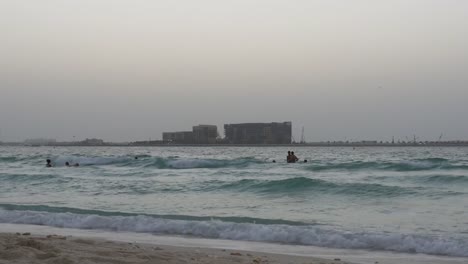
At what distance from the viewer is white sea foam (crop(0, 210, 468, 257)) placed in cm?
943

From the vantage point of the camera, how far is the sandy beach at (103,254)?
6793mm

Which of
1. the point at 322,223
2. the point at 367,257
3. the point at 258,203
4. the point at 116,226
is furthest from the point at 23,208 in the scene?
the point at 367,257

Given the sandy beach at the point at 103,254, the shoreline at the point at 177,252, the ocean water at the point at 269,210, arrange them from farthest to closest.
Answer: the ocean water at the point at 269,210, the shoreline at the point at 177,252, the sandy beach at the point at 103,254

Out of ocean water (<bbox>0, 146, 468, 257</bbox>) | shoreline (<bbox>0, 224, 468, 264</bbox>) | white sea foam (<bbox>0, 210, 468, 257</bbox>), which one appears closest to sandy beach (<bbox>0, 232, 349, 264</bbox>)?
shoreline (<bbox>0, 224, 468, 264</bbox>)

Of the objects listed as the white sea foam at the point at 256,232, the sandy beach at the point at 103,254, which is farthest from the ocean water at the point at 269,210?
the sandy beach at the point at 103,254

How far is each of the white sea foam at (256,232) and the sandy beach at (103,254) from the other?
6.00ft

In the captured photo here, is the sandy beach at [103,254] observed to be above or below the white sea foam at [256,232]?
above

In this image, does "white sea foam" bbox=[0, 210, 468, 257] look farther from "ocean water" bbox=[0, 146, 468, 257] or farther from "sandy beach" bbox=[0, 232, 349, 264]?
"sandy beach" bbox=[0, 232, 349, 264]

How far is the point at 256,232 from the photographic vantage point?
1080 cm

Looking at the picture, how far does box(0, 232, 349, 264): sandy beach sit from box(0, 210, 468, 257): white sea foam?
1830mm

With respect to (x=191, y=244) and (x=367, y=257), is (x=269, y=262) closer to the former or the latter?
(x=367, y=257)

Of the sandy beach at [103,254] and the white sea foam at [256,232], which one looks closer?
the sandy beach at [103,254]

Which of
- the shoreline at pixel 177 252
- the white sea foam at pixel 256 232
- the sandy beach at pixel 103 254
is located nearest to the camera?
the sandy beach at pixel 103 254

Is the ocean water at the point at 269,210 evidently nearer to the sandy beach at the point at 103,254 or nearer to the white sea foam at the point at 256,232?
the white sea foam at the point at 256,232
